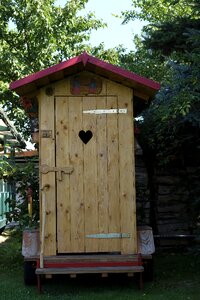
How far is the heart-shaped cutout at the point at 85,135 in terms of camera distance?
6.23 m

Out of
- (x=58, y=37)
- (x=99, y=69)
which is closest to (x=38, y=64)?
(x=58, y=37)

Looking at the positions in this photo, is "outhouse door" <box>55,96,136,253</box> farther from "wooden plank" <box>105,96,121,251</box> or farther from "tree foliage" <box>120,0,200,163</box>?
"tree foliage" <box>120,0,200,163</box>

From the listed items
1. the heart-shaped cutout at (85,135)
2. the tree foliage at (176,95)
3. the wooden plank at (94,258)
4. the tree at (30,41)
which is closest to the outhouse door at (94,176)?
the heart-shaped cutout at (85,135)

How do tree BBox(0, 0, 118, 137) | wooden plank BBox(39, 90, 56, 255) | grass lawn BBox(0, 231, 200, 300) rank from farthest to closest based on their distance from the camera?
tree BBox(0, 0, 118, 137)
wooden plank BBox(39, 90, 56, 255)
grass lawn BBox(0, 231, 200, 300)

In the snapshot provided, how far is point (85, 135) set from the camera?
6.26m

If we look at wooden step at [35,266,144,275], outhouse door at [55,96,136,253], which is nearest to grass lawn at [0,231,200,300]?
wooden step at [35,266,144,275]

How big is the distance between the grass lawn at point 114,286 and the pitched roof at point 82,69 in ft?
8.58

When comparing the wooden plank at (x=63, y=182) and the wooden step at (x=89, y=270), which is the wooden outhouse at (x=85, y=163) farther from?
the wooden step at (x=89, y=270)

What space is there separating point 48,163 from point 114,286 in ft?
6.34

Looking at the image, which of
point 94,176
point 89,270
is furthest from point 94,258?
point 94,176

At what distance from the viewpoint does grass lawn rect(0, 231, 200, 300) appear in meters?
5.80

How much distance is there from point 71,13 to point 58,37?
1.19m

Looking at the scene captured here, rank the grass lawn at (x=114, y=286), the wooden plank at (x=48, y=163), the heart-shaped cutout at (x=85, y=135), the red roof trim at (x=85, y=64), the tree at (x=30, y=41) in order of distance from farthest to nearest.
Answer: the tree at (x=30, y=41) < the heart-shaped cutout at (x=85, y=135) < the wooden plank at (x=48, y=163) < the red roof trim at (x=85, y=64) < the grass lawn at (x=114, y=286)

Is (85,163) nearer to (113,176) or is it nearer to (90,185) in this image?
(90,185)
